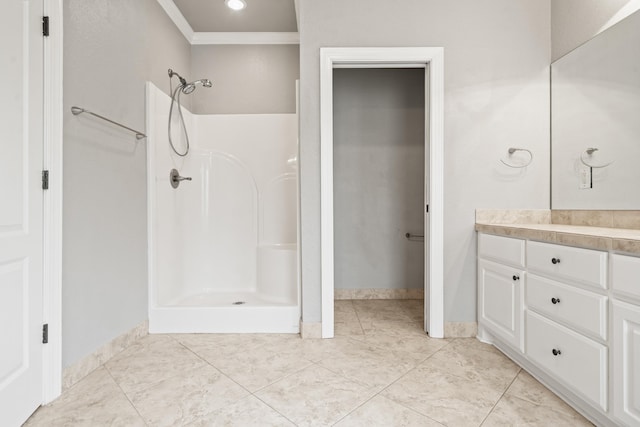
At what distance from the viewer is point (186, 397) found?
1437 millimetres

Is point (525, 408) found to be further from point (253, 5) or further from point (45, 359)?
point (253, 5)

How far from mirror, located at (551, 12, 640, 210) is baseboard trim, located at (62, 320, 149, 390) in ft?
9.87

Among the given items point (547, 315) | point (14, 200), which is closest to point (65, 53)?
point (14, 200)

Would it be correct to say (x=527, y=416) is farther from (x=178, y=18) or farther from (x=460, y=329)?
(x=178, y=18)

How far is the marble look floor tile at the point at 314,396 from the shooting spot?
1.30m

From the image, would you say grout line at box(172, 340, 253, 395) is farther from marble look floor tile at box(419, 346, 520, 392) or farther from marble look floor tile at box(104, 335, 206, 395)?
marble look floor tile at box(419, 346, 520, 392)

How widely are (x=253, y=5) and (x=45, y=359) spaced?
9.23ft

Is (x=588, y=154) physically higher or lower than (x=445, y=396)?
higher

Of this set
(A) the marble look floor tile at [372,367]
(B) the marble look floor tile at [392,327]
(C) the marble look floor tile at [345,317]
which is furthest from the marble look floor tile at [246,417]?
(C) the marble look floor tile at [345,317]

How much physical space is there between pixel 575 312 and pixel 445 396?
2.29ft

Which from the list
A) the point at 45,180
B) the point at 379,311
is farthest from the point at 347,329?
the point at 45,180

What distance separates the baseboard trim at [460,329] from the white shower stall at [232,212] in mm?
1191

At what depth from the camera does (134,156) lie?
2.07 m

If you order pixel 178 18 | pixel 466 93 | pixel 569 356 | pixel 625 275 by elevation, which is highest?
pixel 178 18
